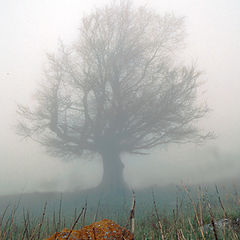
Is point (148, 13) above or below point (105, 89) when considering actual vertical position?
above

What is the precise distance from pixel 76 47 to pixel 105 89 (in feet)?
13.6

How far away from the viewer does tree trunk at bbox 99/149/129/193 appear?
1742cm

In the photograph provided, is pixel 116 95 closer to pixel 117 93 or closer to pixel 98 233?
pixel 117 93

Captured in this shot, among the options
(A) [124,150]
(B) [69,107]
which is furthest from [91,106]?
(A) [124,150]

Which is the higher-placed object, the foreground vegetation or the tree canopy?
the tree canopy

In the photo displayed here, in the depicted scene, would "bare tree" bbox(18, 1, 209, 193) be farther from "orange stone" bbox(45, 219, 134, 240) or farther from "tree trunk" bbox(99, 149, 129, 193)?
"orange stone" bbox(45, 219, 134, 240)

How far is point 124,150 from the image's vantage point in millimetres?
18672

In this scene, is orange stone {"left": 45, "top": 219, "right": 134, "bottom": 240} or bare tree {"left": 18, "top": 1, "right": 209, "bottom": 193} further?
bare tree {"left": 18, "top": 1, "right": 209, "bottom": 193}

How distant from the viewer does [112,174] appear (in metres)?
17.9

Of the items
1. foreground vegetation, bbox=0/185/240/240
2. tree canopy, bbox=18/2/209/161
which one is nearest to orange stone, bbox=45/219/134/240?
foreground vegetation, bbox=0/185/240/240

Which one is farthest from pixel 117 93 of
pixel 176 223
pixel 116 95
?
pixel 176 223

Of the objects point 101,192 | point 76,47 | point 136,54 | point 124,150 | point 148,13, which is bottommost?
point 101,192

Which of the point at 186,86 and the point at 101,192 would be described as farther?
the point at 101,192

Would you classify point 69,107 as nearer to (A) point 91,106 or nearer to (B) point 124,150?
(A) point 91,106
